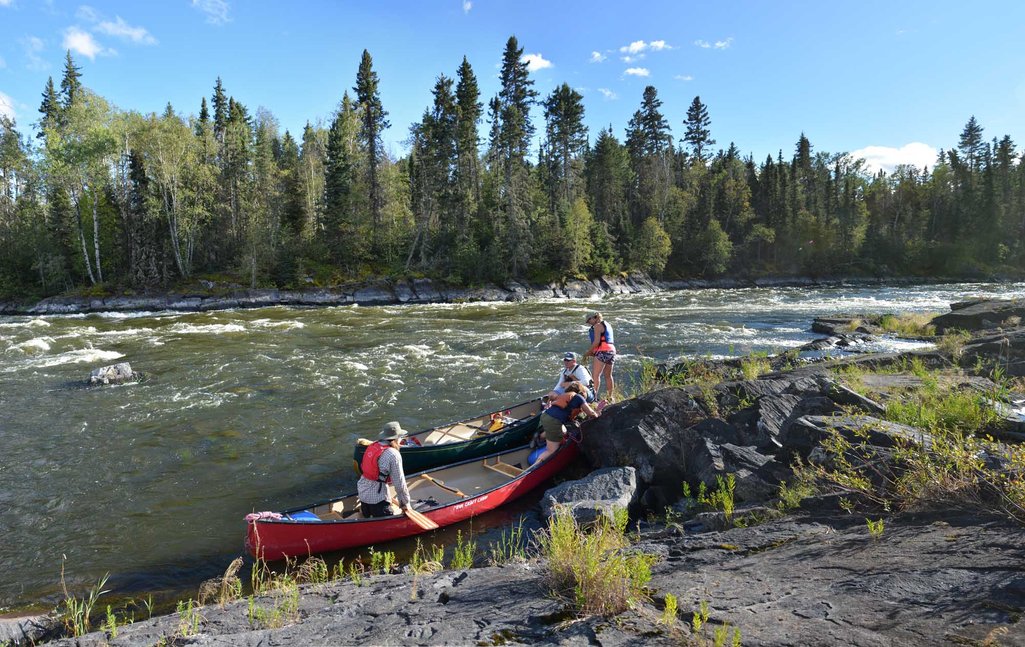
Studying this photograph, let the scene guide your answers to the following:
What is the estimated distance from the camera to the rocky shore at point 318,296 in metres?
35.9

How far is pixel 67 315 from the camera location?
3275 centimetres

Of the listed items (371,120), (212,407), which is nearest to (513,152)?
(371,120)

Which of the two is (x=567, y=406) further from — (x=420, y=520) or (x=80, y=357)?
(x=80, y=357)

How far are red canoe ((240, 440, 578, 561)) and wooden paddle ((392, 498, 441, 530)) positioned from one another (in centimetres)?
9

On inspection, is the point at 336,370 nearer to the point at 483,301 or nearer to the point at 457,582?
the point at 457,582

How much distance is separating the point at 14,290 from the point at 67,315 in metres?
10.3

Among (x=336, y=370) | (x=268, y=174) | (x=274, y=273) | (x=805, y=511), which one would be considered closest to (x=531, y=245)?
(x=274, y=273)

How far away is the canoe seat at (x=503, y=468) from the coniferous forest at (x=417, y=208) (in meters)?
33.9

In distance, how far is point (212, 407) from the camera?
13141mm

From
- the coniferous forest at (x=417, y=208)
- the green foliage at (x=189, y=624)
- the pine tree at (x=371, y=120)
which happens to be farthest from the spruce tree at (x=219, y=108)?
the green foliage at (x=189, y=624)

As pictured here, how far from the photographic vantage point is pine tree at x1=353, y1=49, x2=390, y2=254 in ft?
155

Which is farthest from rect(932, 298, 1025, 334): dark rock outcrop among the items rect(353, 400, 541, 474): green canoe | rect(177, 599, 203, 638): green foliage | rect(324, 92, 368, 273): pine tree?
rect(324, 92, 368, 273): pine tree

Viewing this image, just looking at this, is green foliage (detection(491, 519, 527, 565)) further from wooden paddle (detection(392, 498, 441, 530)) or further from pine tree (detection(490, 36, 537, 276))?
pine tree (detection(490, 36, 537, 276))

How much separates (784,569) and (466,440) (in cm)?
696
